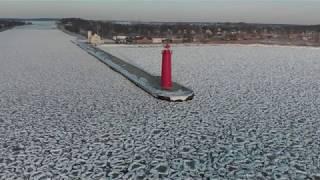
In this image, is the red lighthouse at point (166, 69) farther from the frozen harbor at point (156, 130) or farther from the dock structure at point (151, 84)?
the frozen harbor at point (156, 130)

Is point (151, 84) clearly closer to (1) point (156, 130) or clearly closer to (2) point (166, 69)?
(2) point (166, 69)

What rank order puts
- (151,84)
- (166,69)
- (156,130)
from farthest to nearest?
(151,84)
(166,69)
(156,130)

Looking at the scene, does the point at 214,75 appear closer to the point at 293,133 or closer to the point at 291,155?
the point at 293,133

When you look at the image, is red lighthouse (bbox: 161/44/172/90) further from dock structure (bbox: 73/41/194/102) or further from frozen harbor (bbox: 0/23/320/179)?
frozen harbor (bbox: 0/23/320/179)

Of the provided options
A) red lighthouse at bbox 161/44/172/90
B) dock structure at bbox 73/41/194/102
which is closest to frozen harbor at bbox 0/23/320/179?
dock structure at bbox 73/41/194/102

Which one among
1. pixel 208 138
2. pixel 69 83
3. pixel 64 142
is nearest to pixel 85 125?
pixel 64 142

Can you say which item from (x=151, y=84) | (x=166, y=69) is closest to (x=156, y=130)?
(x=166, y=69)

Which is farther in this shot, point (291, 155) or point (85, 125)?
point (85, 125)

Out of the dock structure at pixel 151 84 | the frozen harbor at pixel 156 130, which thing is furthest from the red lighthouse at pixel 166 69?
the frozen harbor at pixel 156 130
